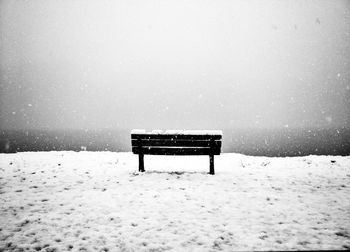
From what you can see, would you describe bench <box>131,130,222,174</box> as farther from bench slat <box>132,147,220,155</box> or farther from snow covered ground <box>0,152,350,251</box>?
snow covered ground <box>0,152,350,251</box>

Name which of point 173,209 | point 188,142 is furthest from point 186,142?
point 173,209

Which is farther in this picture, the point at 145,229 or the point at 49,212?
the point at 49,212

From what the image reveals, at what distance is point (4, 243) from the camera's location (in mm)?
3811

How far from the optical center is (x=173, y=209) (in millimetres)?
5078

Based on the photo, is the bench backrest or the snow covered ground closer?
the snow covered ground

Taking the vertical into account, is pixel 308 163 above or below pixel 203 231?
above

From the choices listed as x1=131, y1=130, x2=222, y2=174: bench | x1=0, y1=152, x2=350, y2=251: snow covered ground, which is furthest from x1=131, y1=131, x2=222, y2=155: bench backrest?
x1=0, y1=152, x2=350, y2=251: snow covered ground

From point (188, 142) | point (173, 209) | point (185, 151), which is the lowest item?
point (173, 209)

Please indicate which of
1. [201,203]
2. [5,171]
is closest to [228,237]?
[201,203]

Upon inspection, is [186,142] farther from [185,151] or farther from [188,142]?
[185,151]

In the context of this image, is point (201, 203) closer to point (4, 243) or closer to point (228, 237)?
point (228, 237)

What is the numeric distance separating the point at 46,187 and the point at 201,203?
13.0ft

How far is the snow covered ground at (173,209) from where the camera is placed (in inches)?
154

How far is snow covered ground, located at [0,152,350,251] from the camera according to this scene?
12.8 ft
